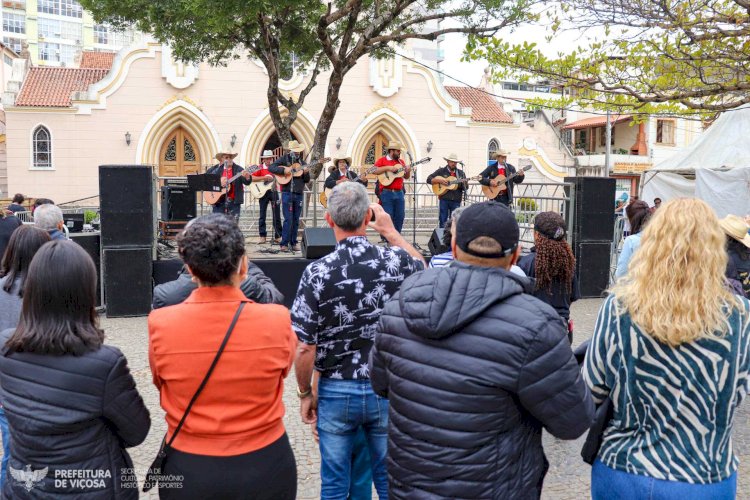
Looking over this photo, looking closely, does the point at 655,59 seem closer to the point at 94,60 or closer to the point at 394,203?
the point at 394,203

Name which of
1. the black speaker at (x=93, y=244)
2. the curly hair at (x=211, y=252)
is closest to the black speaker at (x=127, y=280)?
the black speaker at (x=93, y=244)

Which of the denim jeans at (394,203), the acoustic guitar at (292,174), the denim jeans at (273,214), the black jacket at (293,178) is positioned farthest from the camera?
the denim jeans at (273,214)

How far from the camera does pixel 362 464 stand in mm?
3223

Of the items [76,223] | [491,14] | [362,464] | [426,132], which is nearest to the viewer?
[362,464]

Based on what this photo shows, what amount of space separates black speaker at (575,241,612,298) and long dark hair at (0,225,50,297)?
29.4 feet

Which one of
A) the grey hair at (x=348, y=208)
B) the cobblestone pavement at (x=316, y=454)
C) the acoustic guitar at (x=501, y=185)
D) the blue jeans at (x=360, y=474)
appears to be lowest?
the cobblestone pavement at (x=316, y=454)

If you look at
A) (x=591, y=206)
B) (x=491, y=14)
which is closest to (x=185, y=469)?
Result: (x=591, y=206)

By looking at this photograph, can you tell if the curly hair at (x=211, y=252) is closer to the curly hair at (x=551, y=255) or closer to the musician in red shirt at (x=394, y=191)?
the curly hair at (x=551, y=255)

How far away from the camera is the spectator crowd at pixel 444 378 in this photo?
2.10 metres

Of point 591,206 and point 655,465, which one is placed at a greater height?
point 591,206

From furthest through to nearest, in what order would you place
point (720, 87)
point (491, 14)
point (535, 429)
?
point (491, 14)
point (720, 87)
point (535, 429)

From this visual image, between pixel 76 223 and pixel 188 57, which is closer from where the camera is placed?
pixel 76 223

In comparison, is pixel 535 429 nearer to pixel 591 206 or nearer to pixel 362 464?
pixel 362 464

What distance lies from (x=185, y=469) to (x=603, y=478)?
1.47 meters
